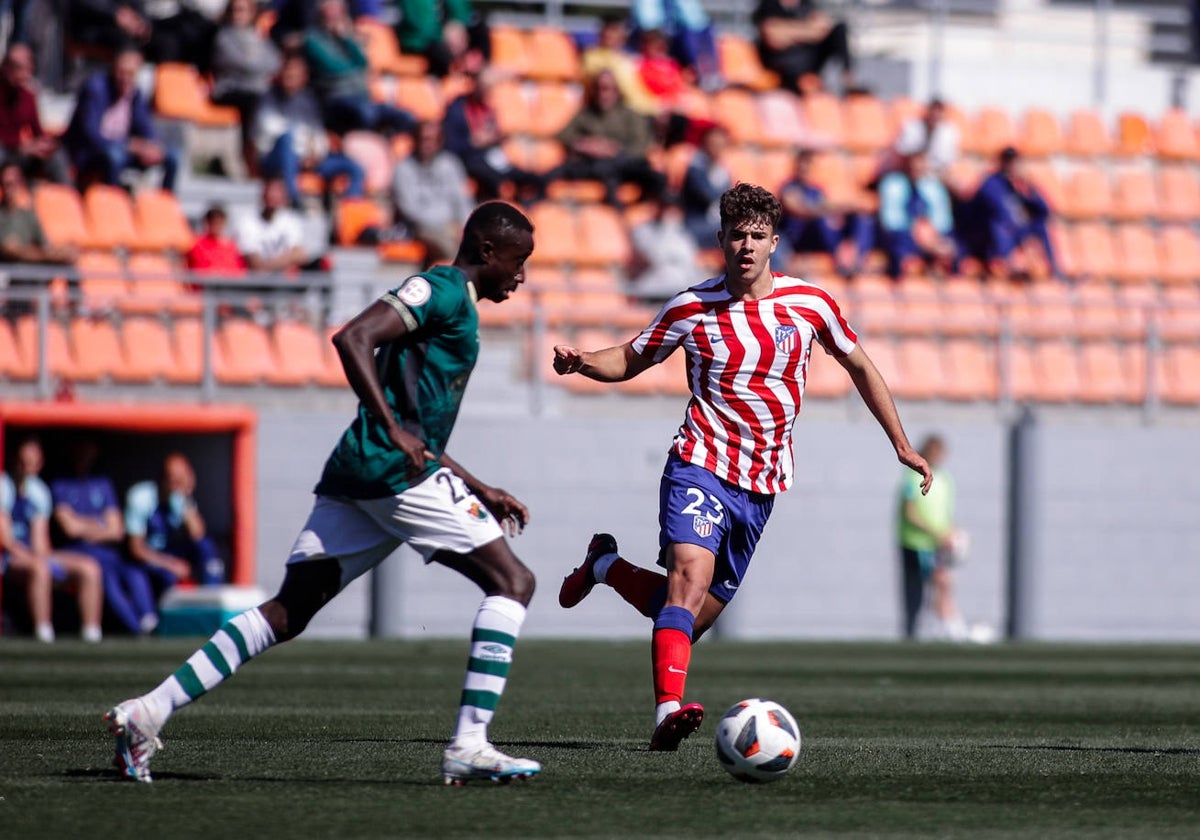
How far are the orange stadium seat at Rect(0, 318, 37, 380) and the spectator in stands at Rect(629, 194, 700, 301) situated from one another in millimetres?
5512

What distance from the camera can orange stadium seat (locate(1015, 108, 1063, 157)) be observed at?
2402cm

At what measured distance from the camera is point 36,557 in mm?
16594

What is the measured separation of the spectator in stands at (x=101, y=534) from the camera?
56.0 ft

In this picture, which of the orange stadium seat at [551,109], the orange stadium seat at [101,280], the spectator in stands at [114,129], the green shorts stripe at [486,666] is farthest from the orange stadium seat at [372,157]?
the green shorts stripe at [486,666]

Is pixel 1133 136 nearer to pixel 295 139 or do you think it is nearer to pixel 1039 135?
pixel 1039 135

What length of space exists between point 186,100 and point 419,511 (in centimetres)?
1417

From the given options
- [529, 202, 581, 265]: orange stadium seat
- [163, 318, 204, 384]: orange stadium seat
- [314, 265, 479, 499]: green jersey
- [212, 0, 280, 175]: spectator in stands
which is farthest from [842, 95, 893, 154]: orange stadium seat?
[314, 265, 479, 499]: green jersey

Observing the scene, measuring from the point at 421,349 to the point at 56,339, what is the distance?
1091 centimetres

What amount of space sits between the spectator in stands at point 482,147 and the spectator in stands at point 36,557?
201 inches

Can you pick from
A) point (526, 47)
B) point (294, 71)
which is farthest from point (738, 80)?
point (294, 71)

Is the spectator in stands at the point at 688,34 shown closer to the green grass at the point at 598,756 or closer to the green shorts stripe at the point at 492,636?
the green grass at the point at 598,756

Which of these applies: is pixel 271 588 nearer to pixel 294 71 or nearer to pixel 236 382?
pixel 236 382

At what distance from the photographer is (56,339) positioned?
55.8 feet

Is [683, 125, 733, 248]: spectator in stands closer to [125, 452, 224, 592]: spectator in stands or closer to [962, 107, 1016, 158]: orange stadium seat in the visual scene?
[962, 107, 1016, 158]: orange stadium seat
